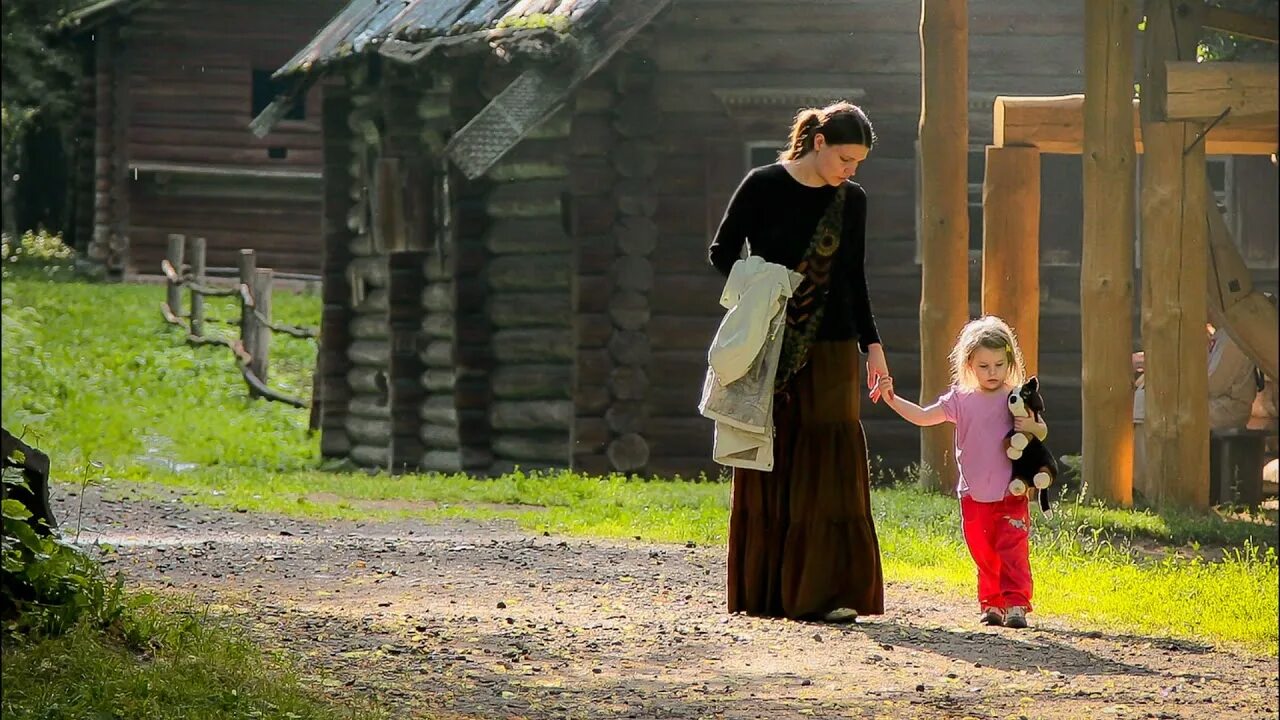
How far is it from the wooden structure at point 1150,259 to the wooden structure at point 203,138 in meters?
19.6

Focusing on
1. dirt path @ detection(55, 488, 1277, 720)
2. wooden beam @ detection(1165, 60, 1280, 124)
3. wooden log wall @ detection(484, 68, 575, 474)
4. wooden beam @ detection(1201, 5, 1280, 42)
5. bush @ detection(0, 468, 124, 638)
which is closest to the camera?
dirt path @ detection(55, 488, 1277, 720)

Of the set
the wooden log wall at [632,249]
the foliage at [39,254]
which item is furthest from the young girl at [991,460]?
the foliage at [39,254]

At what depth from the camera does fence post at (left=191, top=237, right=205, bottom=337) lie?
76.0ft

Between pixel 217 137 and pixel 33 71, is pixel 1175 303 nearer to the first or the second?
pixel 217 137

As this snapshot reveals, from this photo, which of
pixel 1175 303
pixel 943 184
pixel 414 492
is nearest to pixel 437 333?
pixel 414 492

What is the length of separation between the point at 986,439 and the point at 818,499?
683 millimetres

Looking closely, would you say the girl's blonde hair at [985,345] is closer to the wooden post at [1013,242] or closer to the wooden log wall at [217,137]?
the wooden post at [1013,242]

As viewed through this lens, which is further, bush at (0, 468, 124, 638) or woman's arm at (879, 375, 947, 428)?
woman's arm at (879, 375, 947, 428)

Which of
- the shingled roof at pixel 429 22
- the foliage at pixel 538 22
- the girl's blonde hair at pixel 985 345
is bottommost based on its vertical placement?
the girl's blonde hair at pixel 985 345

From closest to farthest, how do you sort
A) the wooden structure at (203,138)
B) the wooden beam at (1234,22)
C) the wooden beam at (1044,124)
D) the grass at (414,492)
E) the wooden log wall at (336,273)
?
the grass at (414,492), the wooden beam at (1234,22), the wooden beam at (1044,124), the wooden log wall at (336,273), the wooden structure at (203,138)

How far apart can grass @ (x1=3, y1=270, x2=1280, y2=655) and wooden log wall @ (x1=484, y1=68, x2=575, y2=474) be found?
0.99 metres

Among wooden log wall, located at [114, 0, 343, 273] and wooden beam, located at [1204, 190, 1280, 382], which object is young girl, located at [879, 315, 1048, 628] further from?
wooden log wall, located at [114, 0, 343, 273]

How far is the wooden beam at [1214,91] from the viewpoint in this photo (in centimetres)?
1052

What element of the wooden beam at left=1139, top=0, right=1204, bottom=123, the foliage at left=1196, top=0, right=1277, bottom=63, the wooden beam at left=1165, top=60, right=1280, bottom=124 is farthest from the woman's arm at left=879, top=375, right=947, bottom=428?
the foliage at left=1196, top=0, right=1277, bottom=63
